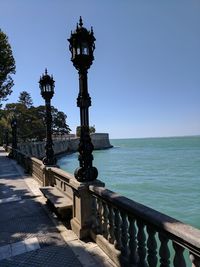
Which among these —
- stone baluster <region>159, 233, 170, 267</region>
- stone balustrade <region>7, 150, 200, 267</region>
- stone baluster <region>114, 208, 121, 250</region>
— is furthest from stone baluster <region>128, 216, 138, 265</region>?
stone baluster <region>159, 233, 170, 267</region>

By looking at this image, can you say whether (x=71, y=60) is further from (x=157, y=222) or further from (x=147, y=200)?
(x=147, y=200)

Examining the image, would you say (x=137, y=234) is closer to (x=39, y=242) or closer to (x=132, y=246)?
(x=132, y=246)

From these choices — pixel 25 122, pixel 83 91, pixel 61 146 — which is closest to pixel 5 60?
pixel 83 91

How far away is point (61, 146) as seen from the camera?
90.9 m

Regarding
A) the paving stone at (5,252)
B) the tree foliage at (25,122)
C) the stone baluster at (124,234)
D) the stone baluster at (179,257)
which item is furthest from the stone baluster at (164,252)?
the tree foliage at (25,122)

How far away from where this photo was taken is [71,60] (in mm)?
6543

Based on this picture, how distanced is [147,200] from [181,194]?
3.99 metres

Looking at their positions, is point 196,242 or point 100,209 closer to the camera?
point 196,242

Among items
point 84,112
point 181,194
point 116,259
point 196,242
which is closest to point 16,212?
point 84,112

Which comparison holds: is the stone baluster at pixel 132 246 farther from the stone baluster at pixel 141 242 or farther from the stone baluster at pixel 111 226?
the stone baluster at pixel 111 226

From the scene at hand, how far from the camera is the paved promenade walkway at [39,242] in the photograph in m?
5.13

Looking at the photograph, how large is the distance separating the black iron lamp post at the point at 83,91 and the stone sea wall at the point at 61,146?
43057 millimetres

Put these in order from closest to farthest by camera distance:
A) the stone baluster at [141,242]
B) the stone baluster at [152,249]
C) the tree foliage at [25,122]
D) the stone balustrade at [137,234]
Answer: the stone balustrade at [137,234] < the stone baluster at [152,249] < the stone baluster at [141,242] < the tree foliage at [25,122]

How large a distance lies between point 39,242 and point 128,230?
7.65ft
